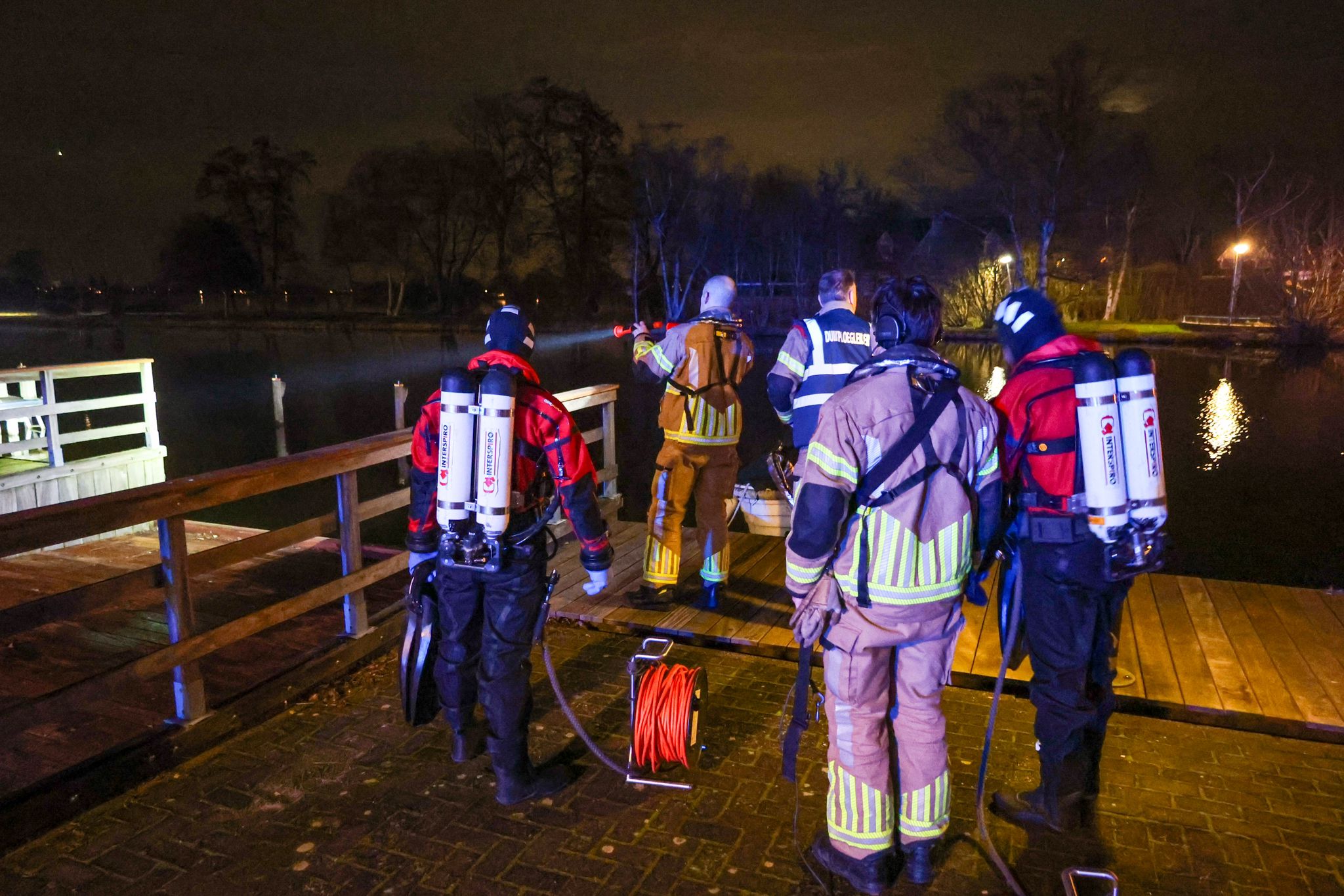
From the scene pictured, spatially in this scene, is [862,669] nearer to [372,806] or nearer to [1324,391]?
[372,806]

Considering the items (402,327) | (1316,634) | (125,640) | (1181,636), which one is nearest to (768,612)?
(1181,636)

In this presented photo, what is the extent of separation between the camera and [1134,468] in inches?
119

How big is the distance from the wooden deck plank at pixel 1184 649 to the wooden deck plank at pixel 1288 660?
0.36m

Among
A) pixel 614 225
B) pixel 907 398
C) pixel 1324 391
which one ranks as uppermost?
pixel 614 225

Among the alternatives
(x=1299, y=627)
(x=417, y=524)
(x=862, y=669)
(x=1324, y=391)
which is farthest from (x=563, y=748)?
(x=1324, y=391)

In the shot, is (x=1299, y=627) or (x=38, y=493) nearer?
(x=1299, y=627)

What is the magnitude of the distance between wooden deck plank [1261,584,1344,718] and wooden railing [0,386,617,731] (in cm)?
517

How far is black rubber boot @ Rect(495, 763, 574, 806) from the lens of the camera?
3.42 meters

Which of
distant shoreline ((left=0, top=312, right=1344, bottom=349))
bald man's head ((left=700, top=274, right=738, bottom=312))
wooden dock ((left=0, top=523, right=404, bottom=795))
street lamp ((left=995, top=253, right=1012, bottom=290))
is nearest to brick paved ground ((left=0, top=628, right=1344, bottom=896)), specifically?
wooden dock ((left=0, top=523, right=404, bottom=795))

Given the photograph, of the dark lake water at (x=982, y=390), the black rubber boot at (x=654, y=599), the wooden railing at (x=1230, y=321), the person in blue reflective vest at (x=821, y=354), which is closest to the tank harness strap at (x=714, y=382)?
the person in blue reflective vest at (x=821, y=354)

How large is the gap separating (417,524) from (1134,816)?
3154mm

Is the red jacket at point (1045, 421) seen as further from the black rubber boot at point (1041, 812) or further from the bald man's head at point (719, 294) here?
the bald man's head at point (719, 294)

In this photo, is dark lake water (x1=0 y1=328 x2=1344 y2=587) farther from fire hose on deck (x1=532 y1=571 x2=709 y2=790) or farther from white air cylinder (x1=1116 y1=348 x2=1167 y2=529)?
fire hose on deck (x1=532 y1=571 x2=709 y2=790)

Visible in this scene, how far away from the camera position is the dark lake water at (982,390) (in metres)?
12.6
